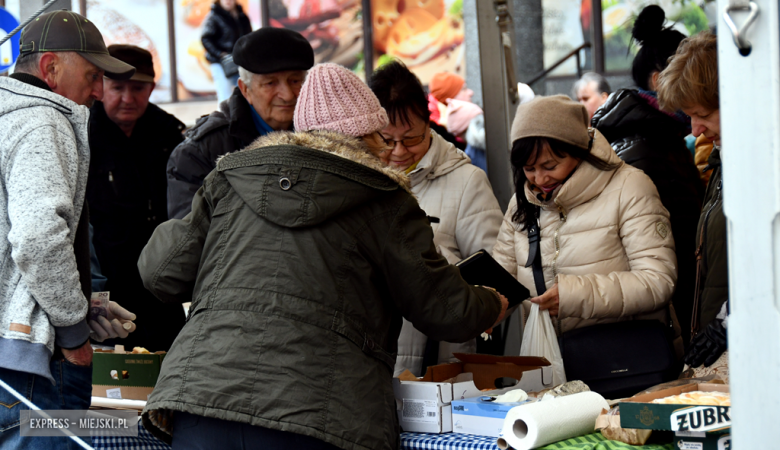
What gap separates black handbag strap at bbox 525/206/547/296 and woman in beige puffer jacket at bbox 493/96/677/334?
2 centimetres

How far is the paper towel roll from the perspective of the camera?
187 centimetres

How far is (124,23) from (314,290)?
36.5ft

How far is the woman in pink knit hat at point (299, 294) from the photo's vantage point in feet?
5.98

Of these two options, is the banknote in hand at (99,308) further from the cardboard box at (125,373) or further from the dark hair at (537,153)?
the dark hair at (537,153)

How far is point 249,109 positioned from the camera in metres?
3.32

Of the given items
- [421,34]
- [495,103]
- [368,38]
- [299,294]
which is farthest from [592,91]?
[368,38]

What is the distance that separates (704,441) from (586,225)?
105cm

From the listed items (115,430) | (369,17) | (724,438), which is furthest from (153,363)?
(369,17)

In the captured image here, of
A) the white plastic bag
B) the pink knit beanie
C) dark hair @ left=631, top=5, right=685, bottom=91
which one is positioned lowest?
the white plastic bag

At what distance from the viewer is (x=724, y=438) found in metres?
1.78

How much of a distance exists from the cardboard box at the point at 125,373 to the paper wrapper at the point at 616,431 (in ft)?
4.93

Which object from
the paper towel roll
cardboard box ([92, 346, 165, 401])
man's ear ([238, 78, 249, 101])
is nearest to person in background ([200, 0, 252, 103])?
man's ear ([238, 78, 249, 101])

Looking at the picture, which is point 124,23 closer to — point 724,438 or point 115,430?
point 115,430

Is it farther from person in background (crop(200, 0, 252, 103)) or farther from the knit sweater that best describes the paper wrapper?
person in background (crop(200, 0, 252, 103))
